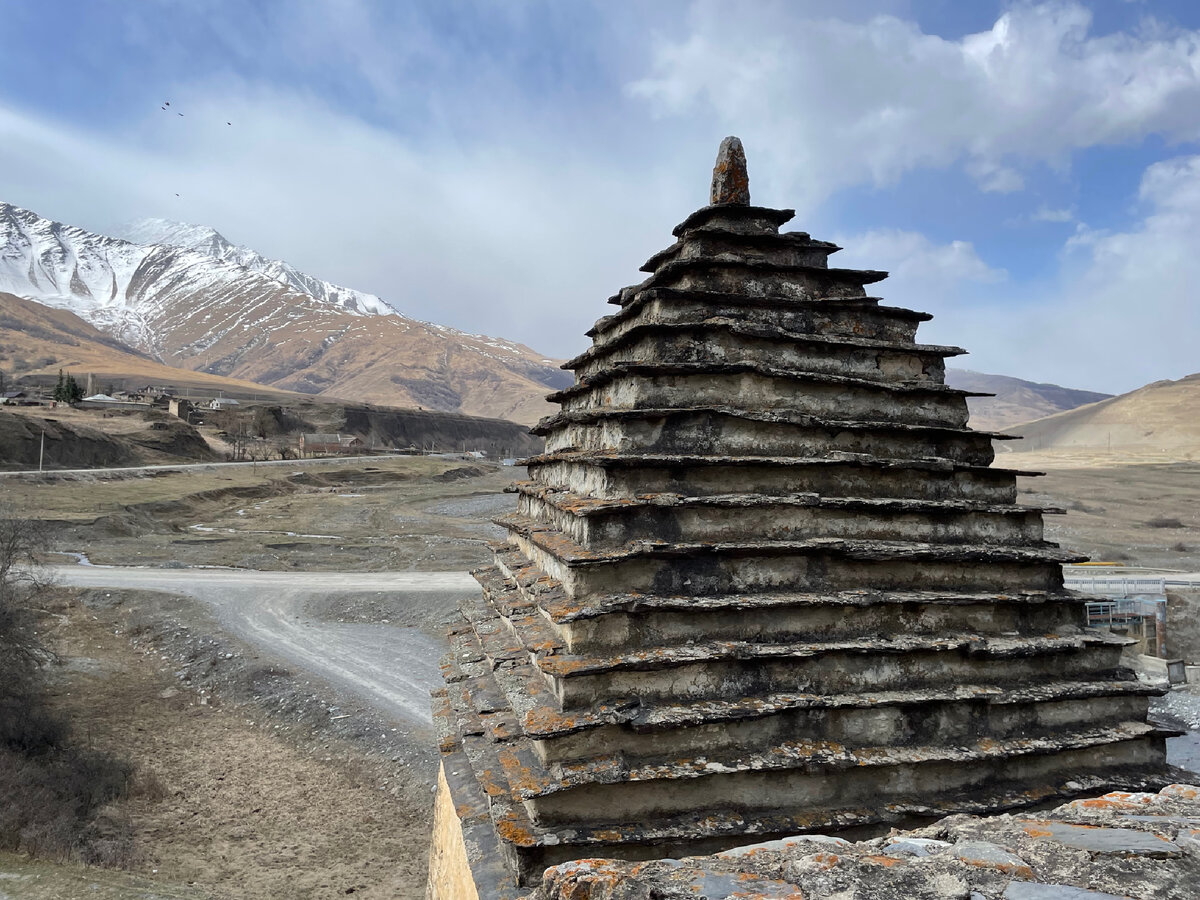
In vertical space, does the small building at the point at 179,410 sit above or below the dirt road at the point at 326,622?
above

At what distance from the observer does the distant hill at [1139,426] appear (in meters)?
123

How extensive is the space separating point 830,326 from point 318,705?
1735cm

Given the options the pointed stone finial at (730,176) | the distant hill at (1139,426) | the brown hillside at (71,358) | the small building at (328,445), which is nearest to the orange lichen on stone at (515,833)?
the pointed stone finial at (730,176)

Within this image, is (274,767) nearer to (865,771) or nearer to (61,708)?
(61,708)

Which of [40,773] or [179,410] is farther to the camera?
[179,410]

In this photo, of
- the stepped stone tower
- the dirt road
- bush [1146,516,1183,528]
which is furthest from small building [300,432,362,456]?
the stepped stone tower

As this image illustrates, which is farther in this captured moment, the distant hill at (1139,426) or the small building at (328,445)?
the distant hill at (1139,426)

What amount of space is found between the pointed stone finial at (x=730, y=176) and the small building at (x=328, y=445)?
80.0 metres

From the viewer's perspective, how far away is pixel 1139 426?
13538cm

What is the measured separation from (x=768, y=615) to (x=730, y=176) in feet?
17.0

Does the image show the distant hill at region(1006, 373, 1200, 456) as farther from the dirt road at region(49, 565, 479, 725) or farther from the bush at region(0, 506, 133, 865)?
the bush at region(0, 506, 133, 865)

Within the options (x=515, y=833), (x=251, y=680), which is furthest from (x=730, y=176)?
(x=251, y=680)

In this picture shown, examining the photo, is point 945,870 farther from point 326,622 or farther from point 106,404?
point 106,404

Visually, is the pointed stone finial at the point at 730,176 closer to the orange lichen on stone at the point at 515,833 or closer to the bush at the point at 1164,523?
the orange lichen on stone at the point at 515,833
